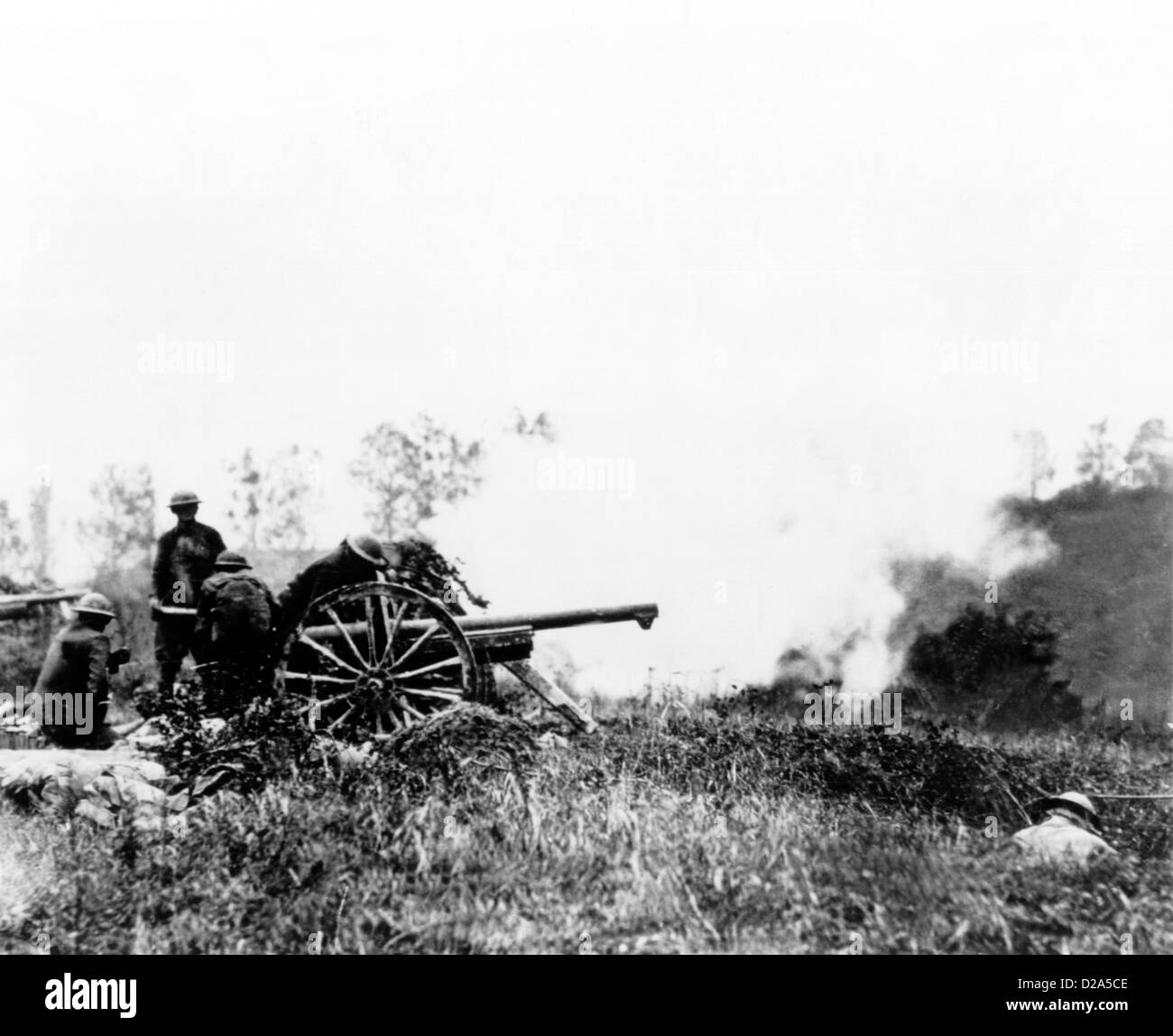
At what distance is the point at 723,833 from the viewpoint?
5668 mm

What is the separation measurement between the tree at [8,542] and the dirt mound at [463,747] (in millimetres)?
3095

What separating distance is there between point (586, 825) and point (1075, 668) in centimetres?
374

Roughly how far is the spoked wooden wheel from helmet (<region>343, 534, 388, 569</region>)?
0.72ft

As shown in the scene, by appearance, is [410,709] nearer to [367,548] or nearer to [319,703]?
[319,703]

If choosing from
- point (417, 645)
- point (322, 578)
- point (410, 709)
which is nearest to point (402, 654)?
point (417, 645)

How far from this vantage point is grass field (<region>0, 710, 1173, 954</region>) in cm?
516

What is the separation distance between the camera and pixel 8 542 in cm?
662

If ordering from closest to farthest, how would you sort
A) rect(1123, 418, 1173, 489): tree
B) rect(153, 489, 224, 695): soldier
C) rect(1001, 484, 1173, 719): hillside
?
1. rect(1123, 418, 1173, 489): tree
2. rect(1001, 484, 1173, 719): hillside
3. rect(153, 489, 224, 695): soldier

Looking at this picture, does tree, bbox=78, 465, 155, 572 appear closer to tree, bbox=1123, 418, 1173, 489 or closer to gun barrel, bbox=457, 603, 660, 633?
gun barrel, bbox=457, 603, 660, 633

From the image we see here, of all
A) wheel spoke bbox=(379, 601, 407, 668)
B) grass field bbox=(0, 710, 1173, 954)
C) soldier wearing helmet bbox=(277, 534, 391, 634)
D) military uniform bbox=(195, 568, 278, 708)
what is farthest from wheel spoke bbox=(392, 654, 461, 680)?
military uniform bbox=(195, 568, 278, 708)

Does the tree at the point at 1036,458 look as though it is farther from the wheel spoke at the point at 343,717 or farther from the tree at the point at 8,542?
the tree at the point at 8,542
